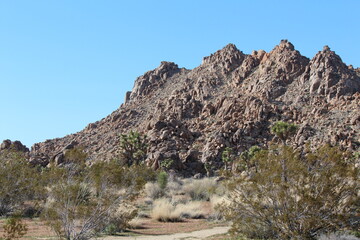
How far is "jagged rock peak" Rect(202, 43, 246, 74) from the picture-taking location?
88.8 meters

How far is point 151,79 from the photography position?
332 ft

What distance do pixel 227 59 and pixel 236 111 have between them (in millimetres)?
26820

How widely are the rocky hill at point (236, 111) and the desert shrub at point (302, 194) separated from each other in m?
41.8

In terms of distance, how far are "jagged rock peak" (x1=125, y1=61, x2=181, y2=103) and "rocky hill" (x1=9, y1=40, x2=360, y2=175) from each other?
6.67 meters

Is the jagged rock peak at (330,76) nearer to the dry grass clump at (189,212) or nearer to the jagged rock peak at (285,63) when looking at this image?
the jagged rock peak at (285,63)

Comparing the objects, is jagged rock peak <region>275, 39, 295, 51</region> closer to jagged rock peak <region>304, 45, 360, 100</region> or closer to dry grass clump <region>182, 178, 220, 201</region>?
jagged rock peak <region>304, 45, 360, 100</region>

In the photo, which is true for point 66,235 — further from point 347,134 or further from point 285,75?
point 285,75

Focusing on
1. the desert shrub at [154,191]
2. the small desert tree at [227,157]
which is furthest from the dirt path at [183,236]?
the small desert tree at [227,157]

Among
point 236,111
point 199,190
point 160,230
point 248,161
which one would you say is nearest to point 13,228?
point 160,230

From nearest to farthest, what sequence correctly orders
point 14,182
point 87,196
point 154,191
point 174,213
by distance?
1. point 87,196
2. point 14,182
3. point 174,213
4. point 154,191

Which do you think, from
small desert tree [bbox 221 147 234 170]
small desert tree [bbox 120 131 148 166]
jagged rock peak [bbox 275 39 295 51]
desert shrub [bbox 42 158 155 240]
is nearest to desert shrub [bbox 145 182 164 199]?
small desert tree [bbox 221 147 234 170]

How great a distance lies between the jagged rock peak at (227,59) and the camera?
88762 mm

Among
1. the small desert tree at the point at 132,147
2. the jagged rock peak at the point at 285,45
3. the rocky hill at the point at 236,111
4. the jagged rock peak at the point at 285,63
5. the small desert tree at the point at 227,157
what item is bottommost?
the small desert tree at the point at 227,157

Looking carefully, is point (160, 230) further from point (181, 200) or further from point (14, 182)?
point (181, 200)
